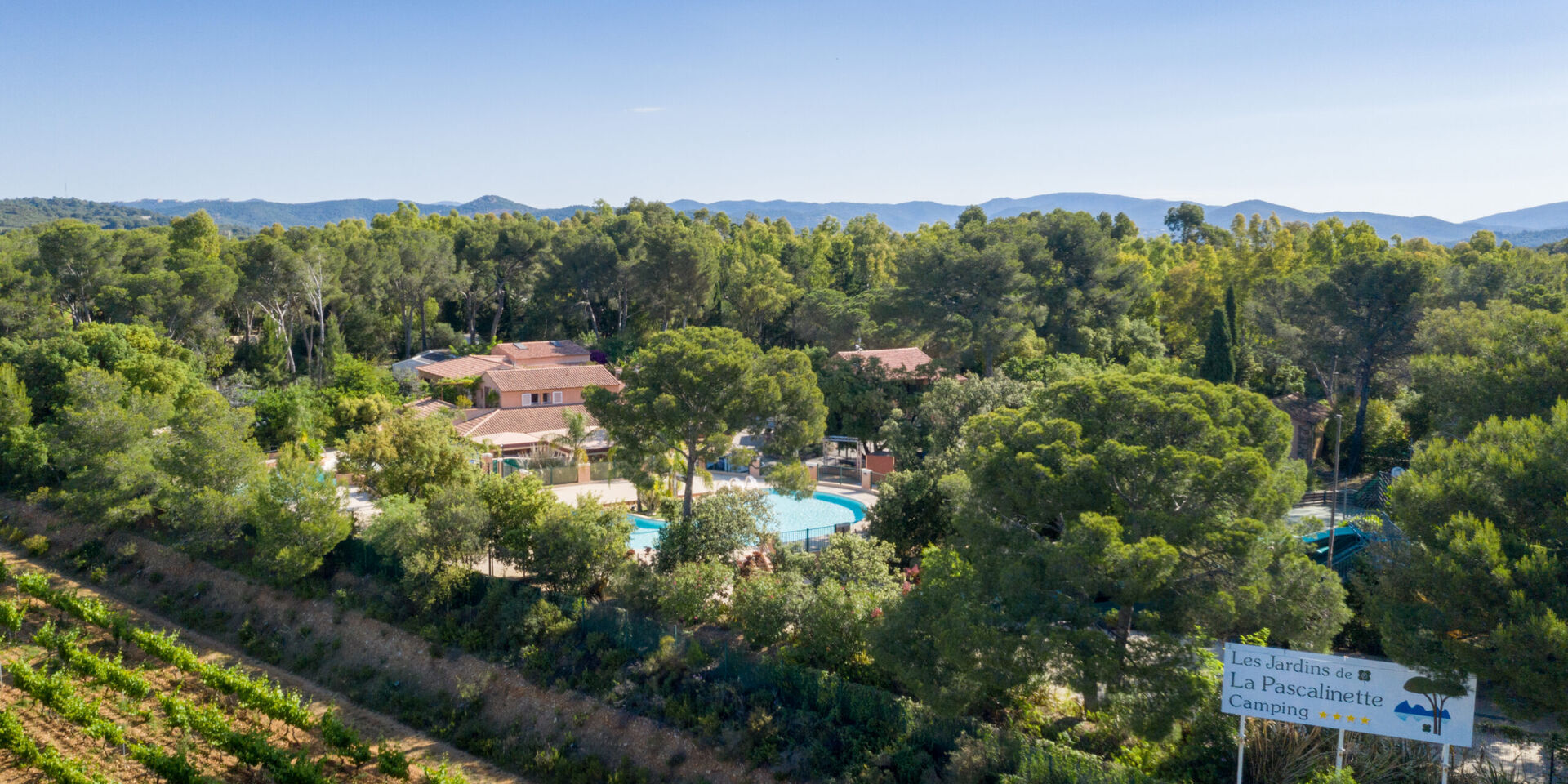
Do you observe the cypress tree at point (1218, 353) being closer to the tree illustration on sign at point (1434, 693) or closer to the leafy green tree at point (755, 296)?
the leafy green tree at point (755, 296)

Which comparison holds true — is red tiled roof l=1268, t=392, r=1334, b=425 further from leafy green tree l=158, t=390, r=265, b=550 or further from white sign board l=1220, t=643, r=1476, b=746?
leafy green tree l=158, t=390, r=265, b=550

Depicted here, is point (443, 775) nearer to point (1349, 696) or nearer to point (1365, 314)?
point (1349, 696)

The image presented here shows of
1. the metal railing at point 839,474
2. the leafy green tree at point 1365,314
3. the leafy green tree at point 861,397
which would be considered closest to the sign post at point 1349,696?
the metal railing at point 839,474

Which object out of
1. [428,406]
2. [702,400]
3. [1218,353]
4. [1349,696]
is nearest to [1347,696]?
[1349,696]

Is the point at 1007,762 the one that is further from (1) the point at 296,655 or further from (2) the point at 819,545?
(1) the point at 296,655

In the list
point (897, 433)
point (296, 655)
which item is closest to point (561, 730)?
point (296, 655)

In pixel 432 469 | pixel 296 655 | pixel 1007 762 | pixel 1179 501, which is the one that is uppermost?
pixel 1179 501

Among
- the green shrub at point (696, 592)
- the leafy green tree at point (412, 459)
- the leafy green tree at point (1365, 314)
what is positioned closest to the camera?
the green shrub at point (696, 592)

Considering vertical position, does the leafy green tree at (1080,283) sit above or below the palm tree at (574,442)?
above
